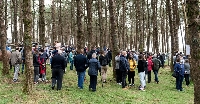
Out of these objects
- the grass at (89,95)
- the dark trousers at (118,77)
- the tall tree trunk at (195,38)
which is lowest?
the grass at (89,95)

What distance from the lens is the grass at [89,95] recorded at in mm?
12633

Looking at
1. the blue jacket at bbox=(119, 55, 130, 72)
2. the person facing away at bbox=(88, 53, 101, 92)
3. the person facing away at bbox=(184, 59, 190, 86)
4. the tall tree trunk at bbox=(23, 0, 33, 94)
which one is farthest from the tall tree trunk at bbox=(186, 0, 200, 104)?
the person facing away at bbox=(184, 59, 190, 86)

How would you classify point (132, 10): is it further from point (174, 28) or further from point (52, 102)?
point (52, 102)

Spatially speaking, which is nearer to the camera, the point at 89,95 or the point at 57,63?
the point at 89,95

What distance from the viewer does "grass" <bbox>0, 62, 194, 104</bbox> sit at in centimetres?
1263

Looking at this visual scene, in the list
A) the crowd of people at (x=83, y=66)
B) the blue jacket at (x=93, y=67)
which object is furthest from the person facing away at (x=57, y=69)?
the blue jacket at (x=93, y=67)

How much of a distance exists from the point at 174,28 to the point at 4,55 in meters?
15.9

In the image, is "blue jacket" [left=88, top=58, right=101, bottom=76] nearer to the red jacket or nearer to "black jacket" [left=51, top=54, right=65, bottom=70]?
"black jacket" [left=51, top=54, right=65, bottom=70]

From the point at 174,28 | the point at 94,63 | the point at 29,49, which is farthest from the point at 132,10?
the point at 29,49

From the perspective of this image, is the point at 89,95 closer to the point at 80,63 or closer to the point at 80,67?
the point at 80,67

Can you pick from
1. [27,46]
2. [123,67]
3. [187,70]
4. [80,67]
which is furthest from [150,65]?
[27,46]

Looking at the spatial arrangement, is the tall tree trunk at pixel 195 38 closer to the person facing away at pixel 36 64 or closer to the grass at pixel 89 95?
the grass at pixel 89 95

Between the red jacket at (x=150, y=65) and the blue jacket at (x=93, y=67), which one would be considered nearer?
the blue jacket at (x=93, y=67)

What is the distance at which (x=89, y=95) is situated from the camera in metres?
14.2
